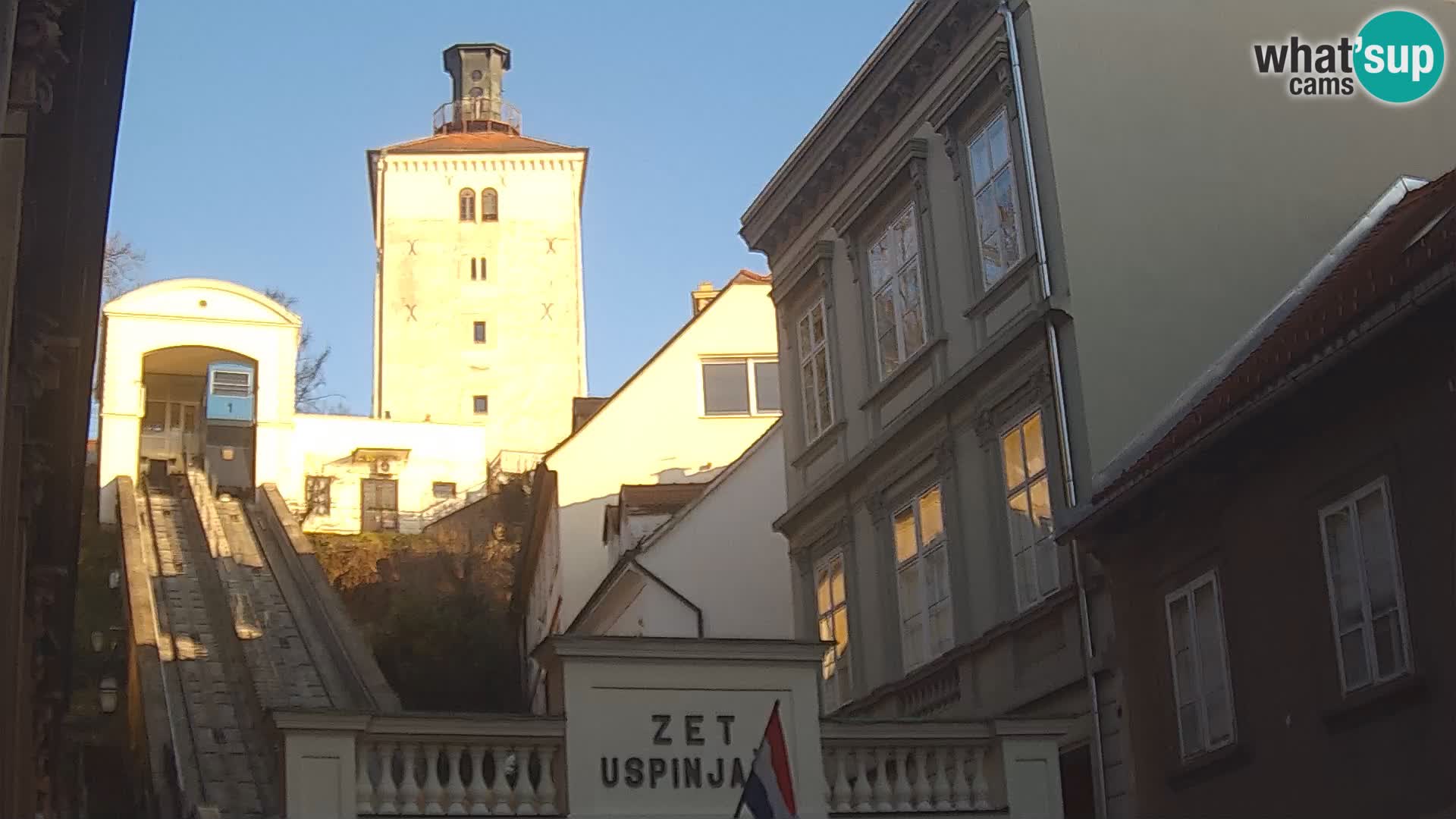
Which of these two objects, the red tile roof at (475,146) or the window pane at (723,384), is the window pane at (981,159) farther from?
the red tile roof at (475,146)

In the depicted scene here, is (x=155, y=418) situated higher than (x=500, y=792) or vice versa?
(x=155, y=418)

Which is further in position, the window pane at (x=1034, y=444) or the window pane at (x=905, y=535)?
the window pane at (x=905, y=535)

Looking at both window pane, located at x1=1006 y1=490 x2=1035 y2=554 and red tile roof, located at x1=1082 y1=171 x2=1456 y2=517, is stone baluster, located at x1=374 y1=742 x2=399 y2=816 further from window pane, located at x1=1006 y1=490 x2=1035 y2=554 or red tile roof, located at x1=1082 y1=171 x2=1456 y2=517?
window pane, located at x1=1006 y1=490 x2=1035 y2=554

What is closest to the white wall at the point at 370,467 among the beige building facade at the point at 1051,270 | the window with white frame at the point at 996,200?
the beige building facade at the point at 1051,270

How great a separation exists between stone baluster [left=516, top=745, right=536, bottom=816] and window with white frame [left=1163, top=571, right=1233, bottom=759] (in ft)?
18.1

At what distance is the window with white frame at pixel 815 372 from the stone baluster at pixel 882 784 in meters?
8.99

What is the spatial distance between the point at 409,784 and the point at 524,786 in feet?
2.96

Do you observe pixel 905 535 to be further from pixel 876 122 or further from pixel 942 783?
pixel 942 783

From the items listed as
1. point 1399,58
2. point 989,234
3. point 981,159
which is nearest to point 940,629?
point 989,234

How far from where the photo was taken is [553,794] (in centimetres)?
1521

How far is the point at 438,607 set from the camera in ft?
140

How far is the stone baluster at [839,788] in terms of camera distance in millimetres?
15930

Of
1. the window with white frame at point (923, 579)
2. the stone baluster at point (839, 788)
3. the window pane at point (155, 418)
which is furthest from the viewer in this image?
the window pane at point (155, 418)

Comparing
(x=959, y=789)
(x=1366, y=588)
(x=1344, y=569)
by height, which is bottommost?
(x=959, y=789)
